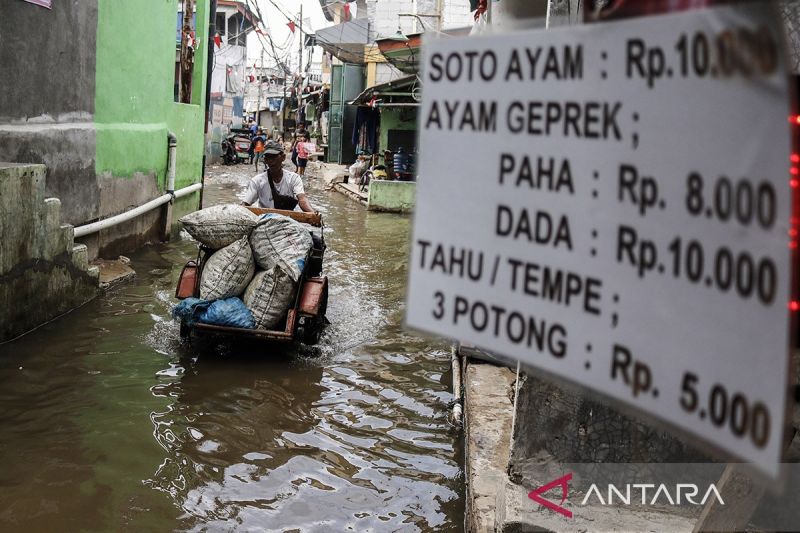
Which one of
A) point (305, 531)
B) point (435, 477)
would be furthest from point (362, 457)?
point (305, 531)

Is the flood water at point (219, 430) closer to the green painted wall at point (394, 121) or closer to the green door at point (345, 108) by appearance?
the green painted wall at point (394, 121)

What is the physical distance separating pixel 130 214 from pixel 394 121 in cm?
1619

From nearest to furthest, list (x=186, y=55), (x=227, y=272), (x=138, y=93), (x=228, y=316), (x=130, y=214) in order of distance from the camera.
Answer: (x=228, y=316) → (x=227, y=272) → (x=130, y=214) → (x=138, y=93) → (x=186, y=55)

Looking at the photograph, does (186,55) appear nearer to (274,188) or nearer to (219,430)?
(274,188)

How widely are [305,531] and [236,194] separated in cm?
1769

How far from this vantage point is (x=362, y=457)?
5.27 meters

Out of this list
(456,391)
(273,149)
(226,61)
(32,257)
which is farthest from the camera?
(226,61)

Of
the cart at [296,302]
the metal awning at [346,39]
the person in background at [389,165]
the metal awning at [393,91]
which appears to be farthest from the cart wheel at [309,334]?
the metal awning at [346,39]

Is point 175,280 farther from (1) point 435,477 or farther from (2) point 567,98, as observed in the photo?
(2) point 567,98

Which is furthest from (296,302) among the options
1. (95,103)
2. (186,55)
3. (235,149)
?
(235,149)

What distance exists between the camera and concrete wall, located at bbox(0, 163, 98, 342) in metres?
6.73

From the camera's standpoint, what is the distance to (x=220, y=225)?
6.66m

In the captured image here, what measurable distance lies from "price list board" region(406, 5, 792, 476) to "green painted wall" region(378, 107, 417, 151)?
24.0 metres

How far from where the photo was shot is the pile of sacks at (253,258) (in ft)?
21.6
